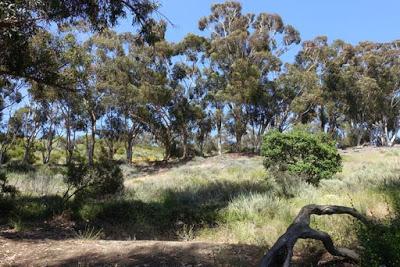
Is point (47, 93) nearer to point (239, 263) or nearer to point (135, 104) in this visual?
point (239, 263)

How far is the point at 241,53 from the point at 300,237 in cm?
3867

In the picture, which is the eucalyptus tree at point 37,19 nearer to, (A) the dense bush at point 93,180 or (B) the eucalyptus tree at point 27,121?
(A) the dense bush at point 93,180

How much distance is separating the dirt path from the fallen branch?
997 millimetres

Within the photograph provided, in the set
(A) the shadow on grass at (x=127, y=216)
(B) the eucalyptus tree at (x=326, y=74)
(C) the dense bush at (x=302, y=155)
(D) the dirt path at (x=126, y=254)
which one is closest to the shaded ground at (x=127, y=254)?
(D) the dirt path at (x=126, y=254)

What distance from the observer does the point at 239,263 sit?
594cm

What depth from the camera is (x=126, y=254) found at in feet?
22.2

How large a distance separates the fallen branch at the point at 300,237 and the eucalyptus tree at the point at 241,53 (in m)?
33.8

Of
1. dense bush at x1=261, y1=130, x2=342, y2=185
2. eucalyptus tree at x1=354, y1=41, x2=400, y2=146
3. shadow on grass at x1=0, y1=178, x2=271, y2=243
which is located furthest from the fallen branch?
eucalyptus tree at x1=354, y1=41, x2=400, y2=146

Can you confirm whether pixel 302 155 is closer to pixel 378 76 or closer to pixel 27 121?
pixel 27 121

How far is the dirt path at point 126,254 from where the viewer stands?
623 cm

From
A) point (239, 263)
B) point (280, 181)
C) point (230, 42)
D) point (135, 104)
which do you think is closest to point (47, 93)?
point (280, 181)

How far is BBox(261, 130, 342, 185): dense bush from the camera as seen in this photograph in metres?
17.5

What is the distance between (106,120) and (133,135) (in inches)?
105

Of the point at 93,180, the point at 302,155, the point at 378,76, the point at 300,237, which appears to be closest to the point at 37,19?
the point at 93,180
